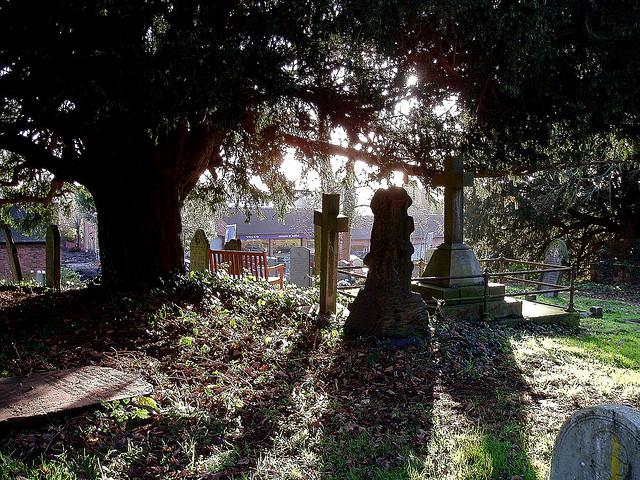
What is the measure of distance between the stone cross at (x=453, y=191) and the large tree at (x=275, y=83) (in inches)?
13.0

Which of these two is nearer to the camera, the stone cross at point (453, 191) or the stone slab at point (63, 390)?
the stone slab at point (63, 390)

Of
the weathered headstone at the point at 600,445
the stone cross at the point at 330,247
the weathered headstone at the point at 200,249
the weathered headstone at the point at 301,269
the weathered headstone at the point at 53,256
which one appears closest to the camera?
the weathered headstone at the point at 600,445

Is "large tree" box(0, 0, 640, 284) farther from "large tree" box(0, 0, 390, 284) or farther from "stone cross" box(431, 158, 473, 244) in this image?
"stone cross" box(431, 158, 473, 244)

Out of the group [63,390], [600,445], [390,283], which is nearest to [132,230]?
[390,283]

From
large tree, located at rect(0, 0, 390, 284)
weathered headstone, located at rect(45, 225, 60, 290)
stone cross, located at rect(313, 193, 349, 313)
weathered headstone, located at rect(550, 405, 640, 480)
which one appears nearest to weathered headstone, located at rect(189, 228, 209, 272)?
weathered headstone, located at rect(45, 225, 60, 290)

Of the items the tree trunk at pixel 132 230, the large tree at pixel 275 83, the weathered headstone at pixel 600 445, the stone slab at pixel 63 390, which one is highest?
the large tree at pixel 275 83

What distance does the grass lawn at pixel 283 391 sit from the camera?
3.71 metres

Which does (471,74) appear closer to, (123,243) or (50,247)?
(123,243)

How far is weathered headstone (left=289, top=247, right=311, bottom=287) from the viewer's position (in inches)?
653

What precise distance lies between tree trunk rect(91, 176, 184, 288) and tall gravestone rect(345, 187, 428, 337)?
11.9ft

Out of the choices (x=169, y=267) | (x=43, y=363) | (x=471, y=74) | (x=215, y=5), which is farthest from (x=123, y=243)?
(x=471, y=74)

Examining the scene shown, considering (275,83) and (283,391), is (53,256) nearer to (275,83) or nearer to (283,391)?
(275,83)

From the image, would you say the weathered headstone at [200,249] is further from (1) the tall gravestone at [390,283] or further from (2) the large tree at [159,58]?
(1) the tall gravestone at [390,283]

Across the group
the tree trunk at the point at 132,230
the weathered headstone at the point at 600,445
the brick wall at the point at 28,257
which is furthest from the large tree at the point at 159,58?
the brick wall at the point at 28,257
